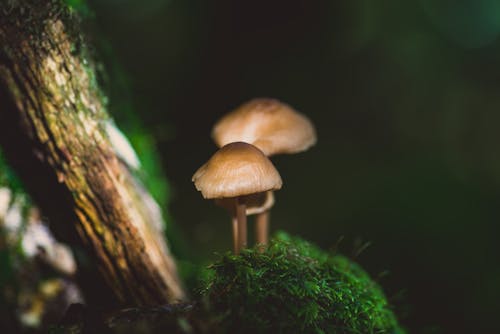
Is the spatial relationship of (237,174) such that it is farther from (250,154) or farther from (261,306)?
(261,306)

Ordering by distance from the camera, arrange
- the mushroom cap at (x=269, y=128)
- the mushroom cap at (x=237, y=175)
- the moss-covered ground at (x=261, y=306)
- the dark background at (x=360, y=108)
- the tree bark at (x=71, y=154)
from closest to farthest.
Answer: the moss-covered ground at (x=261, y=306)
the mushroom cap at (x=237, y=175)
the tree bark at (x=71, y=154)
the mushroom cap at (x=269, y=128)
the dark background at (x=360, y=108)

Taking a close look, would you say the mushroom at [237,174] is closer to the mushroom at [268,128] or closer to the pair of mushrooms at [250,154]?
the pair of mushrooms at [250,154]

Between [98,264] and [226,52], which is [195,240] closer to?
[226,52]

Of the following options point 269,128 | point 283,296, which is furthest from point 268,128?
point 283,296

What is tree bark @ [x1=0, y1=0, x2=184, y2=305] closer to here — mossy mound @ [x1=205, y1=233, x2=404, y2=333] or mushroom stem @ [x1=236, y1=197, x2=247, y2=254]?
mushroom stem @ [x1=236, y1=197, x2=247, y2=254]

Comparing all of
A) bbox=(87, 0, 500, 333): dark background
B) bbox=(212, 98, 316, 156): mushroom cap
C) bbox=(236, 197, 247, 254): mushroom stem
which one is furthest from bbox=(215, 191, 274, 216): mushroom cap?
bbox=(87, 0, 500, 333): dark background

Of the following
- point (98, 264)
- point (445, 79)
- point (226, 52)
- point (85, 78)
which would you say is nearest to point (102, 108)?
point (85, 78)

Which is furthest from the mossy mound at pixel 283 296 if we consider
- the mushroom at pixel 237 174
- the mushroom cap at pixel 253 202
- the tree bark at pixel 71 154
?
the tree bark at pixel 71 154

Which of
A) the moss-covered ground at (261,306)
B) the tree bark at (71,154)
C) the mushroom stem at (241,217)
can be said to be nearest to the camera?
the moss-covered ground at (261,306)
